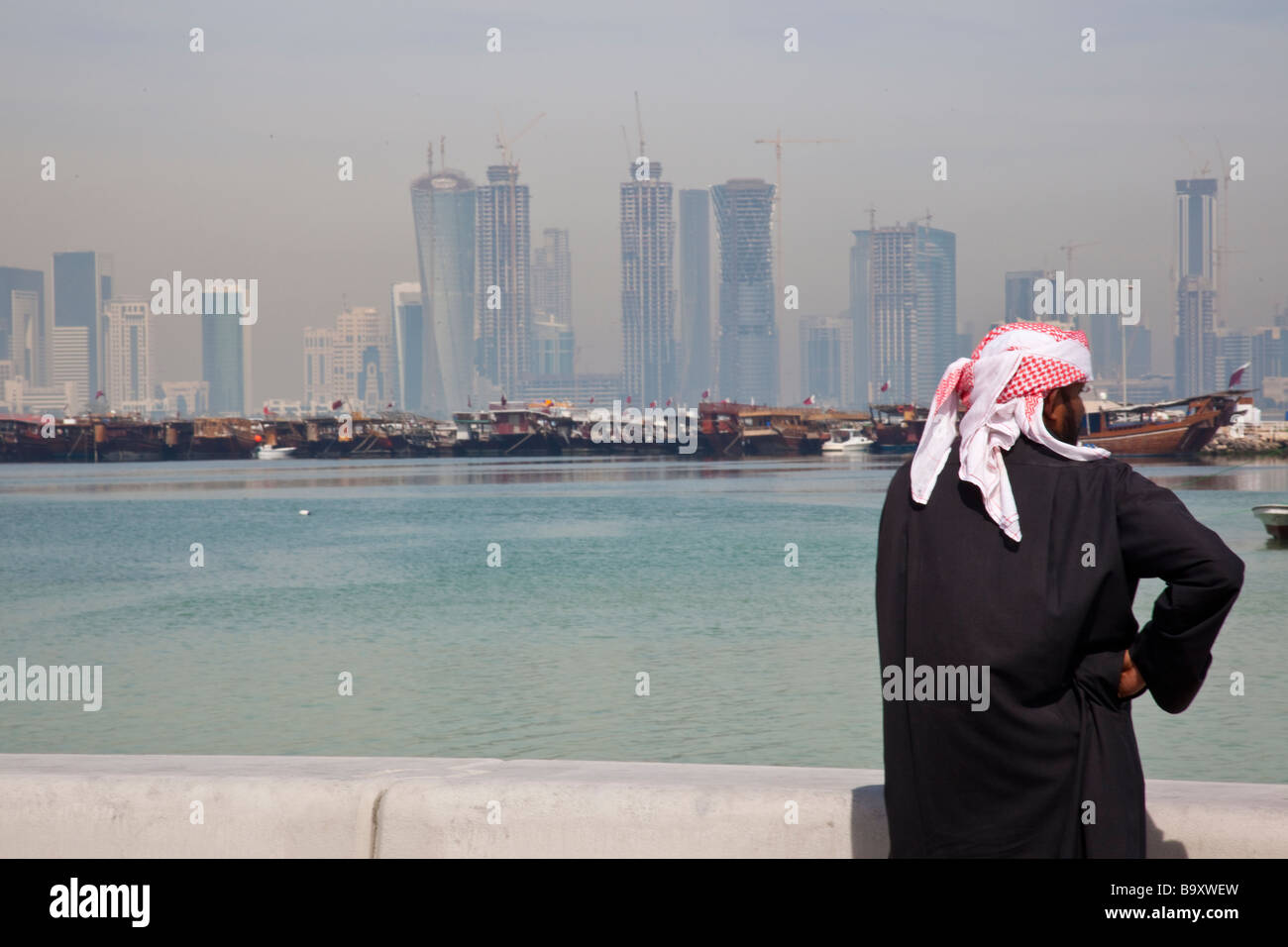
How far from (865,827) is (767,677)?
1302 cm

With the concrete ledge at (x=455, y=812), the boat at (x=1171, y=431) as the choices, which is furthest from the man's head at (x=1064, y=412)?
the boat at (x=1171, y=431)

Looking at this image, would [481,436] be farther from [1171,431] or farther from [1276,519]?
[1276,519]

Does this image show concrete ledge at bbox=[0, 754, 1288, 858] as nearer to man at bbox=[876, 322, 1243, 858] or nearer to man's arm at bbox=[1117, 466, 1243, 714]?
man at bbox=[876, 322, 1243, 858]

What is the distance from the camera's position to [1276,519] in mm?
31250

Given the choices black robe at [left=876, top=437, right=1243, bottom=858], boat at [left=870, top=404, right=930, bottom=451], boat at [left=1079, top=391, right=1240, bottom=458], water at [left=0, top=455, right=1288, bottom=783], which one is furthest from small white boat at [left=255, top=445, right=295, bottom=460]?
black robe at [left=876, top=437, right=1243, bottom=858]

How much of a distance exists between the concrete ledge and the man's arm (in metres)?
0.50

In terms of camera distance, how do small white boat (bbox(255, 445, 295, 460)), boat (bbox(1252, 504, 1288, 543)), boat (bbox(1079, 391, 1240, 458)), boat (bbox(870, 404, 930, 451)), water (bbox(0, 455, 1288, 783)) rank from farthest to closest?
small white boat (bbox(255, 445, 295, 460)), boat (bbox(870, 404, 930, 451)), boat (bbox(1079, 391, 1240, 458)), boat (bbox(1252, 504, 1288, 543)), water (bbox(0, 455, 1288, 783))

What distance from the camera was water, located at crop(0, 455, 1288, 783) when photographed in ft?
39.8

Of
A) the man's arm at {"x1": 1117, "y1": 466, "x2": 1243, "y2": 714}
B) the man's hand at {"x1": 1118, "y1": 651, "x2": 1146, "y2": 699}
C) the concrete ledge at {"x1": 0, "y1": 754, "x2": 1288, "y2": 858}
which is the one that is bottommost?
the concrete ledge at {"x1": 0, "y1": 754, "x2": 1288, "y2": 858}

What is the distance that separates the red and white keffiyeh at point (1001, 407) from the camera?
2.45 meters

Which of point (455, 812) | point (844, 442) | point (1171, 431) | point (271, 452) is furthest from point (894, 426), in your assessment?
point (455, 812)

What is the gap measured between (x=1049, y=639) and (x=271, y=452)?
14624 centimetres

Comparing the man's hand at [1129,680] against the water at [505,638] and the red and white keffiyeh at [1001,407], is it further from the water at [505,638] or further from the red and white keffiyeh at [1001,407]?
the water at [505,638]
